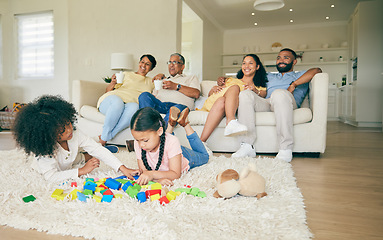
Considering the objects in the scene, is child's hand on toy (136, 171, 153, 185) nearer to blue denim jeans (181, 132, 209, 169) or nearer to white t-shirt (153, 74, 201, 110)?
blue denim jeans (181, 132, 209, 169)

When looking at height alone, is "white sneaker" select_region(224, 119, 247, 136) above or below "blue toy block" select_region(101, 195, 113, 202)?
above

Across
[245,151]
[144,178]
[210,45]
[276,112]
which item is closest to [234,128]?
[245,151]

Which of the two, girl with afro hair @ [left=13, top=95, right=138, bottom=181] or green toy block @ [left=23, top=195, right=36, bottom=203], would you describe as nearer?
green toy block @ [left=23, top=195, right=36, bottom=203]

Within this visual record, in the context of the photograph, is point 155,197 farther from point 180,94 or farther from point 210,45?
point 210,45

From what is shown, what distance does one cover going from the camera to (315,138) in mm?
2350

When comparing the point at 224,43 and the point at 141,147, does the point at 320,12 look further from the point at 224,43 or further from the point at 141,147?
the point at 141,147

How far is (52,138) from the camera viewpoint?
130 cm

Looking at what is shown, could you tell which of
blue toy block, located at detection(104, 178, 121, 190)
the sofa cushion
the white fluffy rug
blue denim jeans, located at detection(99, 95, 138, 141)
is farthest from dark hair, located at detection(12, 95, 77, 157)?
the sofa cushion

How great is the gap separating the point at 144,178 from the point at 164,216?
1.24ft

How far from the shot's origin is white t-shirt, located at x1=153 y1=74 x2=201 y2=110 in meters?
2.86

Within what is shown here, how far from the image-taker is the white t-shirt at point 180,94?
2863 millimetres

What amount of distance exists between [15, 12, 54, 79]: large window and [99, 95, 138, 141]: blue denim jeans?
3.94 metres

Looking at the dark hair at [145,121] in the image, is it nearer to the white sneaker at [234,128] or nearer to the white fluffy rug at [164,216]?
the white fluffy rug at [164,216]

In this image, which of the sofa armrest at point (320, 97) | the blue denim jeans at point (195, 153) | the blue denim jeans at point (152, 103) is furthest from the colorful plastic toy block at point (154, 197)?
the sofa armrest at point (320, 97)
